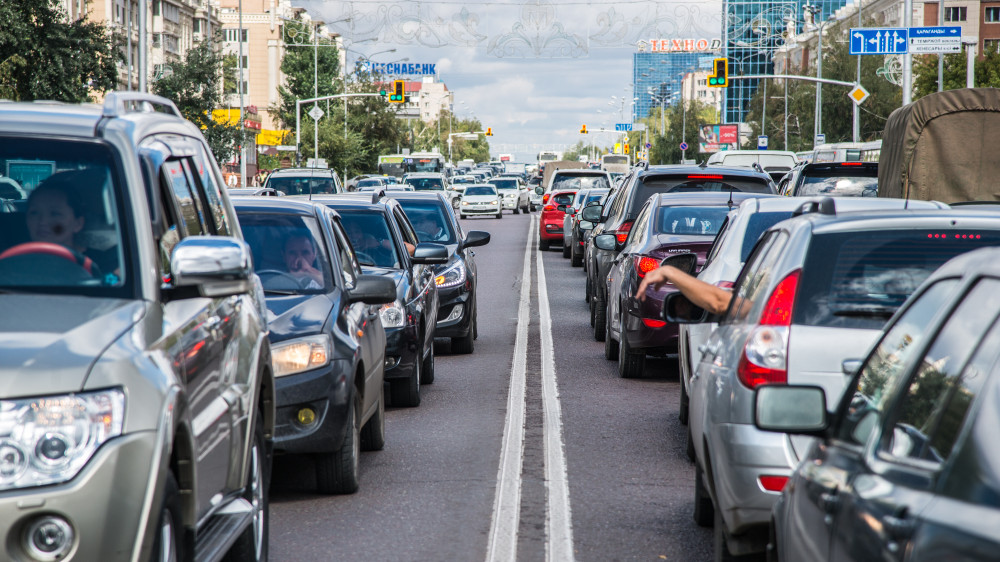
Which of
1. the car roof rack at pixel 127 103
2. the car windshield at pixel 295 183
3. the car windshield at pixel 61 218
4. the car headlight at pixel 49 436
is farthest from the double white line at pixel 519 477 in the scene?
the car windshield at pixel 295 183

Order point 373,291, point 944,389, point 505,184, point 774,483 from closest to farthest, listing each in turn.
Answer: point 944,389, point 774,483, point 373,291, point 505,184

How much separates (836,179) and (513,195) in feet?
178

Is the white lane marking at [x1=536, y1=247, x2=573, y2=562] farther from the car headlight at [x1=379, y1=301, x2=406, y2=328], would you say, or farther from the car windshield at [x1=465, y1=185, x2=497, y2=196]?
the car windshield at [x1=465, y1=185, x2=497, y2=196]

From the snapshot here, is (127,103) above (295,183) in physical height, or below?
above

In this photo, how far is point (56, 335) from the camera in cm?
374

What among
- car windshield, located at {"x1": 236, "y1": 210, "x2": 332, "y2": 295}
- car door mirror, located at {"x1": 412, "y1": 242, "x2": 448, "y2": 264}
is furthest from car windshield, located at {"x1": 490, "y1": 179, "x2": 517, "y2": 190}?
car windshield, located at {"x1": 236, "y1": 210, "x2": 332, "y2": 295}

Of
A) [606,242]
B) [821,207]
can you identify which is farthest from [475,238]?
[821,207]

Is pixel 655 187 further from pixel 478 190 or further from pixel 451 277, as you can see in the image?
pixel 478 190

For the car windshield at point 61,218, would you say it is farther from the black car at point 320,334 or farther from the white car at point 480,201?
the white car at point 480,201

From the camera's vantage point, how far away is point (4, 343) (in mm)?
3656

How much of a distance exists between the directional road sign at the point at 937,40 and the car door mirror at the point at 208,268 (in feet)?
101

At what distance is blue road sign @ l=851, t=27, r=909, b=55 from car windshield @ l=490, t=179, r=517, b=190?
120 ft

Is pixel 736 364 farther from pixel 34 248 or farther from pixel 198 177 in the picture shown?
pixel 34 248

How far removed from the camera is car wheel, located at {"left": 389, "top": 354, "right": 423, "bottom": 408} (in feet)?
35.7
